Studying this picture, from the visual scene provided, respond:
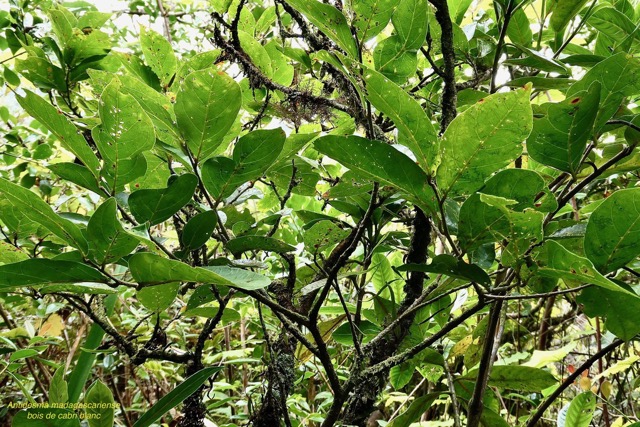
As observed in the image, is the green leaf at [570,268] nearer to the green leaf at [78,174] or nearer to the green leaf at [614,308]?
the green leaf at [614,308]

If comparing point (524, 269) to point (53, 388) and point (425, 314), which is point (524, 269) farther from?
point (53, 388)

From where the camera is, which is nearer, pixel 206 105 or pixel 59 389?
pixel 206 105

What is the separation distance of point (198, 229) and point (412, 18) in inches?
10.7

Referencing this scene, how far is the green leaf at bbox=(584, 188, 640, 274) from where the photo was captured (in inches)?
12.8

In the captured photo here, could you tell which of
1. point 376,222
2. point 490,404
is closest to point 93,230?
point 376,222

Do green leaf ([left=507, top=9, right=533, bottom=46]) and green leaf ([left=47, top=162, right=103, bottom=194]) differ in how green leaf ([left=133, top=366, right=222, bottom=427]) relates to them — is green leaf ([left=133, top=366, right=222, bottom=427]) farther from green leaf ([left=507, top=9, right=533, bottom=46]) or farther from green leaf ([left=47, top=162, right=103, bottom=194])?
green leaf ([left=507, top=9, right=533, bottom=46])

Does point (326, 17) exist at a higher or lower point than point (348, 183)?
higher

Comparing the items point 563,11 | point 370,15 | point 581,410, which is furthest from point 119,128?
point 581,410

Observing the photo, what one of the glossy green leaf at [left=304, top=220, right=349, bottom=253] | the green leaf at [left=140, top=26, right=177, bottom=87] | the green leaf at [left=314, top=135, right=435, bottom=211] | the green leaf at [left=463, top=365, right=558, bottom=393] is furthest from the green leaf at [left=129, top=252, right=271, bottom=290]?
the green leaf at [left=463, top=365, right=558, bottom=393]

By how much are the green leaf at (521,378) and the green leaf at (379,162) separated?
0.40m

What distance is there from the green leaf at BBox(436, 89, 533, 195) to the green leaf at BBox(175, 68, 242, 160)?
0.52 ft

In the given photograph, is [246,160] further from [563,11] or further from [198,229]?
[563,11]

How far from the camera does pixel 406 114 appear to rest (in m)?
0.33

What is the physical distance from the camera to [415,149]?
34cm
